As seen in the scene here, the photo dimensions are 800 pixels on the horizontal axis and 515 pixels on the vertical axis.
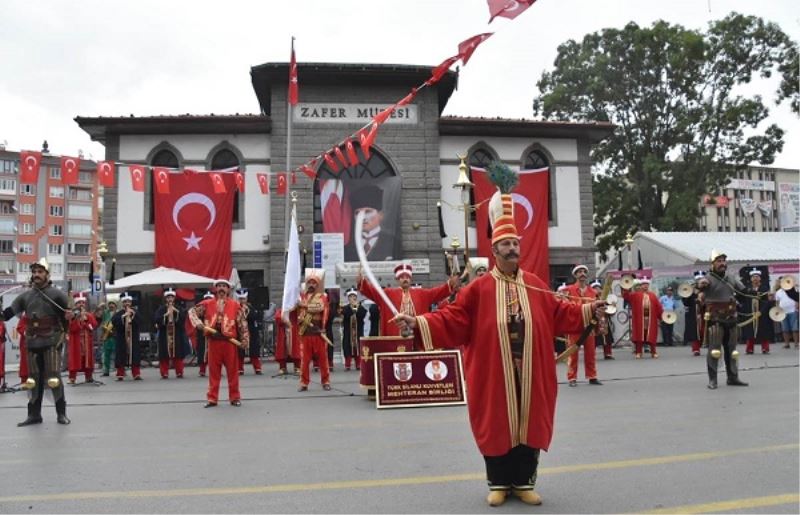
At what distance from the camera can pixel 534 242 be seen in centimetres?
2412

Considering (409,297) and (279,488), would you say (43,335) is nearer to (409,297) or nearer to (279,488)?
(409,297)

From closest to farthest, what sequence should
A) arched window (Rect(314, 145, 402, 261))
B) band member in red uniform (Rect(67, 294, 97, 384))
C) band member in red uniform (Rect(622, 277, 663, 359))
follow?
1. band member in red uniform (Rect(67, 294, 97, 384))
2. band member in red uniform (Rect(622, 277, 663, 359))
3. arched window (Rect(314, 145, 402, 261))

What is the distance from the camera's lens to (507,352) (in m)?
4.78

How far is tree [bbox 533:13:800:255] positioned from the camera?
2878cm

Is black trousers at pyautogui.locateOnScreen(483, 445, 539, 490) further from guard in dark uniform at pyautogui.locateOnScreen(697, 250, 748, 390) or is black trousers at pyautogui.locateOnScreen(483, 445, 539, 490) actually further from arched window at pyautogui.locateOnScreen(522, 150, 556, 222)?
arched window at pyautogui.locateOnScreen(522, 150, 556, 222)

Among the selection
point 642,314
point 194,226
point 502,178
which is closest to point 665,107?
point 642,314

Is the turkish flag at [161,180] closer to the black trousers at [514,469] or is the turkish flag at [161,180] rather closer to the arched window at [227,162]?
the arched window at [227,162]

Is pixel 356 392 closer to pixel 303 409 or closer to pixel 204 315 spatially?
pixel 303 409

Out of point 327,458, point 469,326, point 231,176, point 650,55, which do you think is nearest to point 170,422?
point 327,458

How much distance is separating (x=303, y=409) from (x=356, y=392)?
2.09m

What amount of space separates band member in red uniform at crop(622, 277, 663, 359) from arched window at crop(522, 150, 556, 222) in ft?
21.3

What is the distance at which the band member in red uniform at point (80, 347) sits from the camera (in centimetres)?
1506

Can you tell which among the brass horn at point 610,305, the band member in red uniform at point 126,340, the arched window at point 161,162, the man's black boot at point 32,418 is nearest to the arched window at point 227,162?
the arched window at point 161,162

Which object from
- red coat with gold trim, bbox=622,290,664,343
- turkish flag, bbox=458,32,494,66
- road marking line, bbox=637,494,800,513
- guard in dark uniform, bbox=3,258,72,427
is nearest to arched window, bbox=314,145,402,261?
red coat with gold trim, bbox=622,290,664,343
